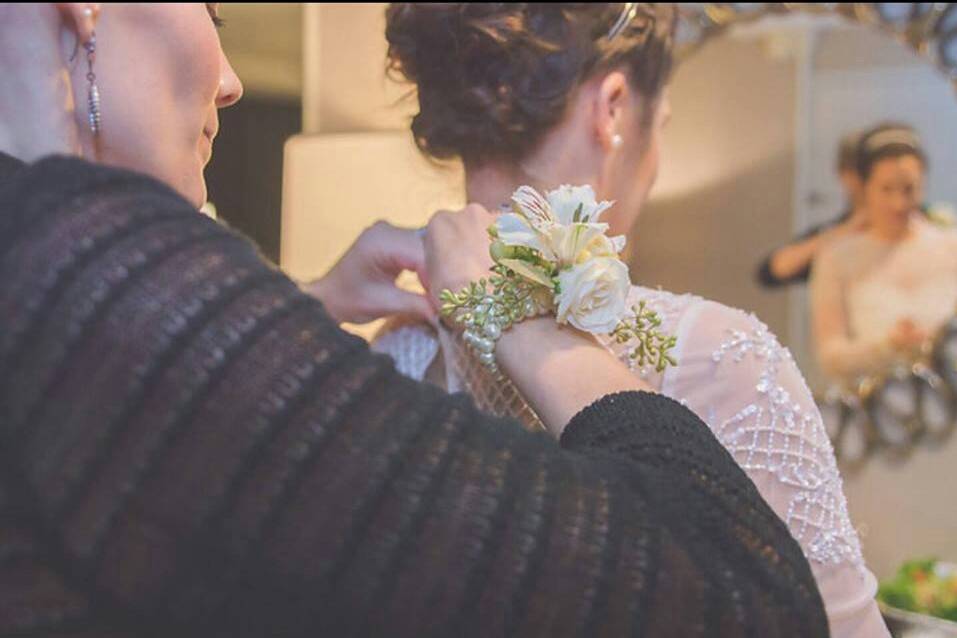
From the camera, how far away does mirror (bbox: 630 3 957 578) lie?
1701mm

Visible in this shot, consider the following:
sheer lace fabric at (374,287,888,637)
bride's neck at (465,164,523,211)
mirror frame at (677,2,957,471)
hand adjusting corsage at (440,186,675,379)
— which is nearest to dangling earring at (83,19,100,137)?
hand adjusting corsage at (440,186,675,379)

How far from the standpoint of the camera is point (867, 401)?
1774mm

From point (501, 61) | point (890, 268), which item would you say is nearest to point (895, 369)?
point (890, 268)

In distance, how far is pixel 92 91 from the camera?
1.74 ft

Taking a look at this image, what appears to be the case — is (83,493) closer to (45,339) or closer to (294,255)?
(45,339)

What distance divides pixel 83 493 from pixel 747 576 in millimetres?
299

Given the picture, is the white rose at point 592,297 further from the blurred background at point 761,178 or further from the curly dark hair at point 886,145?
the curly dark hair at point 886,145

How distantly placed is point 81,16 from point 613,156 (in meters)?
0.62

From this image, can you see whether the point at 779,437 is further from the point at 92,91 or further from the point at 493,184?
the point at 92,91

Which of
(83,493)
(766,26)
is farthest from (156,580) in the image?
(766,26)

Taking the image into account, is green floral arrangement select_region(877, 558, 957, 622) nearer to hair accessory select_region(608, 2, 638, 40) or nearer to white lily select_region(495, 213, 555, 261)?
hair accessory select_region(608, 2, 638, 40)

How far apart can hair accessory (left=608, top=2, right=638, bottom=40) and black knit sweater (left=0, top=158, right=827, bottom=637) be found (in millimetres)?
606

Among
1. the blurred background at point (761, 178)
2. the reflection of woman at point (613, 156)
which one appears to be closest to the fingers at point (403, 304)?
the reflection of woman at point (613, 156)

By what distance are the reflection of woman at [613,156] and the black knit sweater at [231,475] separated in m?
0.37
